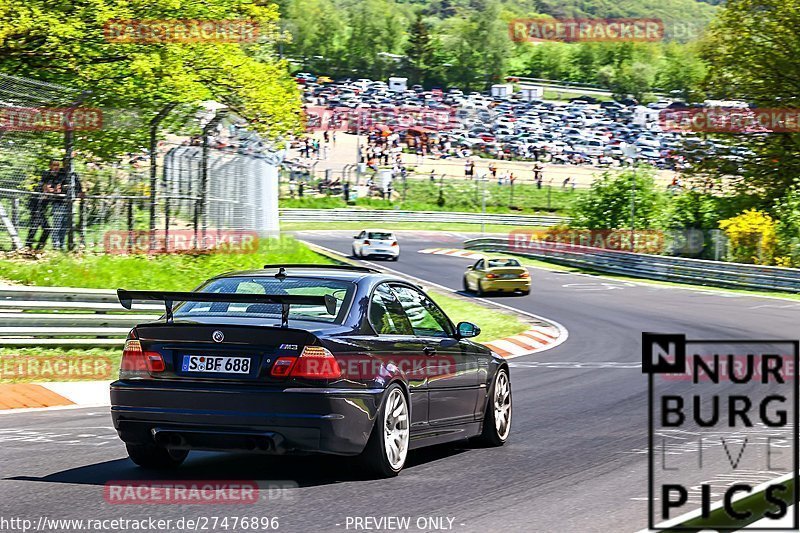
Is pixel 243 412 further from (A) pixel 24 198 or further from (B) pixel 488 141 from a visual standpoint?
(B) pixel 488 141

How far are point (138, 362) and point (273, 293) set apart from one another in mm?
1076

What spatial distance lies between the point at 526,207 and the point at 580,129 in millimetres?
32587

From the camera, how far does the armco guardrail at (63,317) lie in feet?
46.4

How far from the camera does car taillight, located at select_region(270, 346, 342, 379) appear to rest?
7.21m

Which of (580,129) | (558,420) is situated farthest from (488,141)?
(558,420)

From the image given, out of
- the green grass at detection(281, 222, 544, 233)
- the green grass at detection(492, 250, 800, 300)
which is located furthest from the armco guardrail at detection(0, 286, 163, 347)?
the green grass at detection(281, 222, 544, 233)

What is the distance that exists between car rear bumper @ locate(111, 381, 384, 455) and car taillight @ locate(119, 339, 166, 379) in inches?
3.9

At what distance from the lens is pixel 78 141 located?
61.6 ft

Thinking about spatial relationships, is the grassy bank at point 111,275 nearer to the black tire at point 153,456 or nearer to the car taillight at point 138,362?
the black tire at point 153,456

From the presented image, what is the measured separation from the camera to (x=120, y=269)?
1861cm
